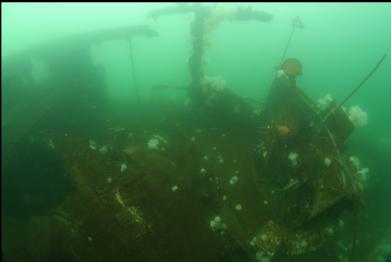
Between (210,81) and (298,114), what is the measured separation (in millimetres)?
3038

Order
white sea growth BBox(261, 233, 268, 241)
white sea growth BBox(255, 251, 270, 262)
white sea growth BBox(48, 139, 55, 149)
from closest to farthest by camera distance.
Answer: white sea growth BBox(48, 139, 55, 149)
white sea growth BBox(255, 251, 270, 262)
white sea growth BBox(261, 233, 268, 241)

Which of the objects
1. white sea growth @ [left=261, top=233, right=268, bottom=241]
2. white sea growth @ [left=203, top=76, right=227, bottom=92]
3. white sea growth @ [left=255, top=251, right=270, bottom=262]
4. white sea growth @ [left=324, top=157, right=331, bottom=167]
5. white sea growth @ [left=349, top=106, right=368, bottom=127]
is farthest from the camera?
white sea growth @ [left=203, top=76, right=227, bottom=92]

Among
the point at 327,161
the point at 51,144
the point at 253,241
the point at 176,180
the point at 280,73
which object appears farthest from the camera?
the point at 280,73

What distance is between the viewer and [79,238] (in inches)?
193

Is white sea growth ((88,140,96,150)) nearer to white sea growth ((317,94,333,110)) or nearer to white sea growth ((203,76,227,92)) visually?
white sea growth ((203,76,227,92))

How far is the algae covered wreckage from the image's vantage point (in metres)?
4.79

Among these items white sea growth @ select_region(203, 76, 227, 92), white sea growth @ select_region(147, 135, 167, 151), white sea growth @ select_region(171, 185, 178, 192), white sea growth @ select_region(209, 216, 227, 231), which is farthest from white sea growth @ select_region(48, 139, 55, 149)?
white sea growth @ select_region(203, 76, 227, 92)

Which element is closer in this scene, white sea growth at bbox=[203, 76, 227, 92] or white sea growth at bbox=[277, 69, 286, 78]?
white sea growth at bbox=[277, 69, 286, 78]

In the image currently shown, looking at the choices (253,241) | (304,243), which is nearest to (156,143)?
(253,241)

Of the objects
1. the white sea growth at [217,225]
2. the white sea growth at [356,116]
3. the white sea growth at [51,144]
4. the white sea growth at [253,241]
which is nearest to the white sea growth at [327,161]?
the white sea growth at [253,241]

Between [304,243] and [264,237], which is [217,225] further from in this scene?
[304,243]

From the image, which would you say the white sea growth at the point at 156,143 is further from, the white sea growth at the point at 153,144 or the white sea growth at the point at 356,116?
the white sea growth at the point at 356,116

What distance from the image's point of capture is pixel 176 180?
574 centimetres

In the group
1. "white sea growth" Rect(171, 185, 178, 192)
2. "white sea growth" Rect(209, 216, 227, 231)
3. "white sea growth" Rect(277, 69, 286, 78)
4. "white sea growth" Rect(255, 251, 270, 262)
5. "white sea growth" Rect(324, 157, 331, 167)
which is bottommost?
"white sea growth" Rect(255, 251, 270, 262)
